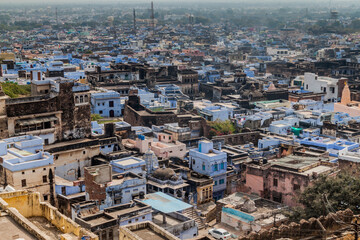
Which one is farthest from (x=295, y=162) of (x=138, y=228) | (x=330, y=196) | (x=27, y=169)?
(x=138, y=228)

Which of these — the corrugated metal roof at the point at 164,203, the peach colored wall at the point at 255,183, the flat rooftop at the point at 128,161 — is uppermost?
the flat rooftop at the point at 128,161

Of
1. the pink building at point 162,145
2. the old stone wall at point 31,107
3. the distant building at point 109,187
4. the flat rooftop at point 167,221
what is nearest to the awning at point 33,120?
the old stone wall at point 31,107

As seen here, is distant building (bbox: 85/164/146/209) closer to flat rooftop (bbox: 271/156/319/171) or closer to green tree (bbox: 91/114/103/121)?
flat rooftop (bbox: 271/156/319/171)

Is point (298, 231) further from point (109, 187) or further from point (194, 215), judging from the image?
point (109, 187)

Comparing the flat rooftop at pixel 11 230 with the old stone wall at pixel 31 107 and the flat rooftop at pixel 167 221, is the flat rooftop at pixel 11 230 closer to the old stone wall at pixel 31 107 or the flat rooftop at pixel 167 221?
the flat rooftop at pixel 167 221

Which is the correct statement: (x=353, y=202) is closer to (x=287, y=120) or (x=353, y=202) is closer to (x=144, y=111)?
(x=287, y=120)

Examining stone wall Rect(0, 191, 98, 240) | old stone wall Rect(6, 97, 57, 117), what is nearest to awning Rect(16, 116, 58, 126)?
old stone wall Rect(6, 97, 57, 117)
